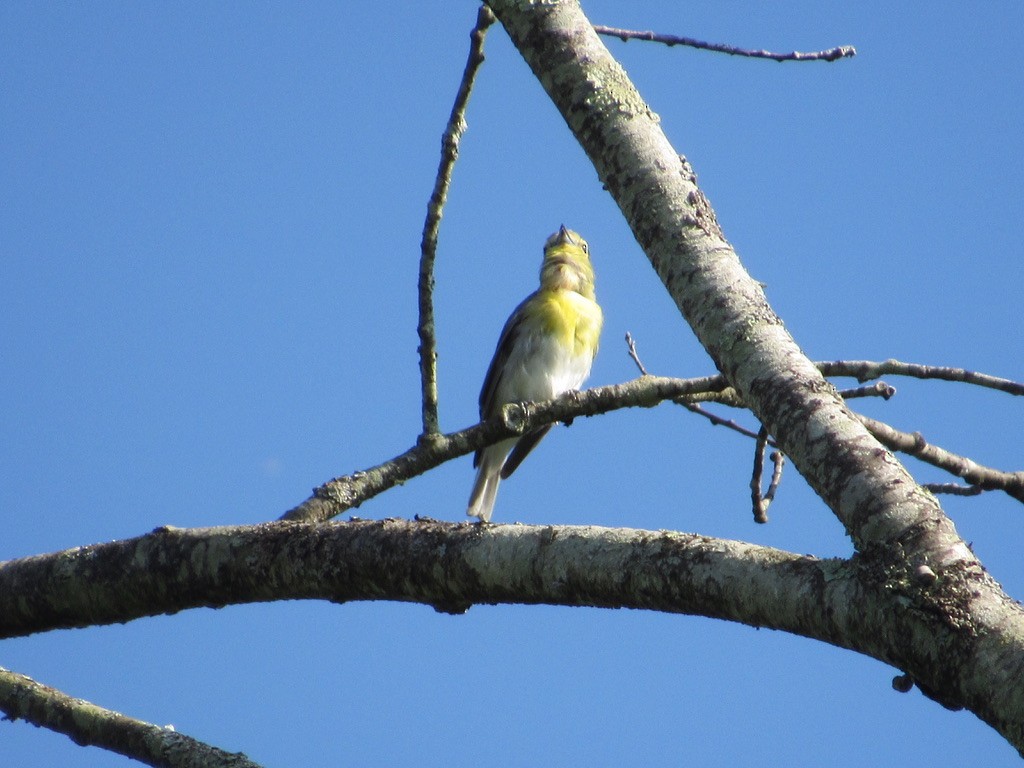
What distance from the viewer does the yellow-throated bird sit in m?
8.27

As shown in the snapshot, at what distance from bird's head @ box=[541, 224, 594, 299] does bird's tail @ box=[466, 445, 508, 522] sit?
1445 mm

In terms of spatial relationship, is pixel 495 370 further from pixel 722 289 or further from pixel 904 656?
pixel 904 656

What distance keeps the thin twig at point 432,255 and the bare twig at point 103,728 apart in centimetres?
118

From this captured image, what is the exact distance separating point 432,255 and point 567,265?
563 centimetres

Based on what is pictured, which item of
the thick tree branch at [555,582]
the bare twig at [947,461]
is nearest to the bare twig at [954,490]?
the bare twig at [947,461]

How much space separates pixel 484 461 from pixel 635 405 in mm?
4839

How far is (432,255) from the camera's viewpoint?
10.7 ft

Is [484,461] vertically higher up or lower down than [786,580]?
higher up

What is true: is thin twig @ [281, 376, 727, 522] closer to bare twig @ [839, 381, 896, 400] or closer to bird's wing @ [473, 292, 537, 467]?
bare twig @ [839, 381, 896, 400]

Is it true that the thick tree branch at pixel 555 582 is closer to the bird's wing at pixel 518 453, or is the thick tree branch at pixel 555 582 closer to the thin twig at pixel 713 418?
the thin twig at pixel 713 418

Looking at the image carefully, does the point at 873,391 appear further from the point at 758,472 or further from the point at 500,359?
the point at 500,359

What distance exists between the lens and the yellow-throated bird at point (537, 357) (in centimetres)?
827

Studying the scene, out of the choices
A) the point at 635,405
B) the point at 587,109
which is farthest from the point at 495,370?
the point at 587,109

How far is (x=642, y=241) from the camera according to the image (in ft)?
8.13
